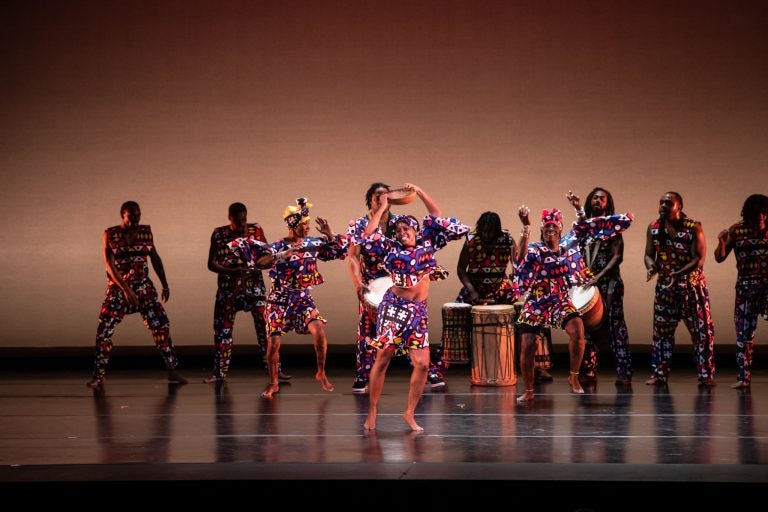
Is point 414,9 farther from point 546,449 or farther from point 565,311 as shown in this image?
point 546,449

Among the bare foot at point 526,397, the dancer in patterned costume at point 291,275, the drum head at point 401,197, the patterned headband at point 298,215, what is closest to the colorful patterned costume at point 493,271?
the bare foot at point 526,397

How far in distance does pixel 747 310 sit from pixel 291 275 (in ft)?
11.2

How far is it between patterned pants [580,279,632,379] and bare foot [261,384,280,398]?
96.0 inches

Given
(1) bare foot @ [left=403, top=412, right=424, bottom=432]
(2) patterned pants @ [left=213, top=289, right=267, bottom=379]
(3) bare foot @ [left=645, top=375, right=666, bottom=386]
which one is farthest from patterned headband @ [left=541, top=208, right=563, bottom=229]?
(2) patterned pants @ [left=213, top=289, right=267, bottom=379]

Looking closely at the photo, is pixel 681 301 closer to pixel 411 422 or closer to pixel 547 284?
pixel 547 284

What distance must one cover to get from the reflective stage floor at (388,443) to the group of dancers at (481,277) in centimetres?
29

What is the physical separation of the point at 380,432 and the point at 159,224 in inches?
218

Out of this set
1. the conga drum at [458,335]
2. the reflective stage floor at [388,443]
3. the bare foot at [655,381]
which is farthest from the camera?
the conga drum at [458,335]

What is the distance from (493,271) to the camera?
31.2 ft

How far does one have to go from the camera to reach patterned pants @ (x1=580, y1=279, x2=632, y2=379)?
30.4ft

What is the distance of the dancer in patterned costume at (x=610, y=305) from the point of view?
362 inches

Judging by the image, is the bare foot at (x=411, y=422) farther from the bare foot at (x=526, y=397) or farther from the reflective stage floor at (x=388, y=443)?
the bare foot at (x=526, y=397)

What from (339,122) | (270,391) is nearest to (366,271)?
(270,391)

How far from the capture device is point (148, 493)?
5.02 m
